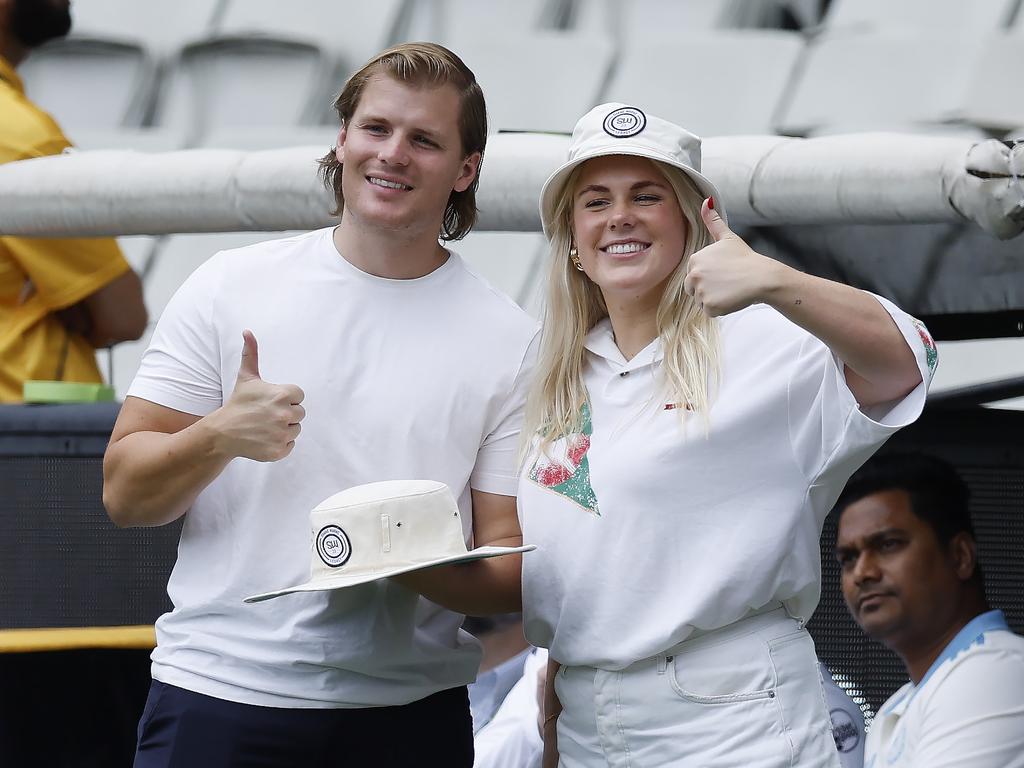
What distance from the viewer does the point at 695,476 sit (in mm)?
1811

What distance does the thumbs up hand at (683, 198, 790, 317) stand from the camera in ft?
5.47

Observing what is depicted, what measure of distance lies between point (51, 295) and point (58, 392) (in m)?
0.29

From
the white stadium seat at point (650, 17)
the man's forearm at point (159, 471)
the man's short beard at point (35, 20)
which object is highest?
the white stadium seat at point (650, 17)

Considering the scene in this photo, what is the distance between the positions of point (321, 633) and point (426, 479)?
0.80ft

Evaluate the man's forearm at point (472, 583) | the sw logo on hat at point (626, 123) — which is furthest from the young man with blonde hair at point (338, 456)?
the sw logo on hat at point (626, 123)

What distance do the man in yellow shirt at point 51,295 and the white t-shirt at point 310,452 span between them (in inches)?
38.8

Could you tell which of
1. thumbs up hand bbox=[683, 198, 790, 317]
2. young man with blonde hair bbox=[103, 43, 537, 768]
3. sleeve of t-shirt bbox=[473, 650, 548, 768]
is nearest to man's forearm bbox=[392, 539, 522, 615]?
young man with blonde hair bbox=[103, 43, 537, 768]

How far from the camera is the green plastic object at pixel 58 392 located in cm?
269

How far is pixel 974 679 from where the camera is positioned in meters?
2.38

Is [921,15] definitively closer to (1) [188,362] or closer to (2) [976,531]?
(2) [976,531]

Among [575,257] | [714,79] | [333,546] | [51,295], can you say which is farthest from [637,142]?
[51,295]

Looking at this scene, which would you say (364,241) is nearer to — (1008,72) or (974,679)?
(974,679)

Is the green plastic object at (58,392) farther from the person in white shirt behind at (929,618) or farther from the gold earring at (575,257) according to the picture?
the person in white shirt behind at (929,618)

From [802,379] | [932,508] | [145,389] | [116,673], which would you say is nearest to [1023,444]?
[932,508]
